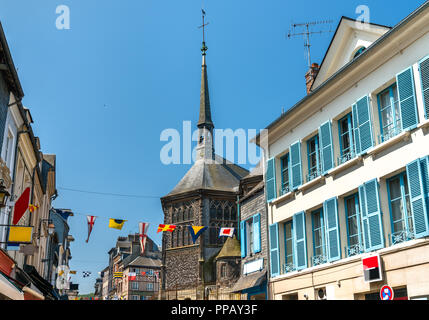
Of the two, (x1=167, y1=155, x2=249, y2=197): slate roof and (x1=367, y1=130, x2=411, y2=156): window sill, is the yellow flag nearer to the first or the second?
(x1=367, y1=130, x2=411, y2=156): window sill

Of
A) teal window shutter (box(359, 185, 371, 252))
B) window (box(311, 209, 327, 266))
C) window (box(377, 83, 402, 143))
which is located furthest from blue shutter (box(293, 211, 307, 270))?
window (box(377, 83, 402, 143))

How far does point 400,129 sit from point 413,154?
2.56 feet

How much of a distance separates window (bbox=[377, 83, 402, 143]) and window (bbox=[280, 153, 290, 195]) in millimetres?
4463

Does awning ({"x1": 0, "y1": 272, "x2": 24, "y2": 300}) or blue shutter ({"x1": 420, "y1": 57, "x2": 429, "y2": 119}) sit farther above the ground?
blue shutter ({"x1": 420, "y1": 57, "x2": 429, "y2": 119})

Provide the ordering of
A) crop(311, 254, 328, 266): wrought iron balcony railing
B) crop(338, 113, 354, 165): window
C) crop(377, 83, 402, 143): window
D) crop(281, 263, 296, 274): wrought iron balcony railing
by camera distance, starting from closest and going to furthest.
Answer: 1. crop(377, 83, 402, 143): window
2. crop(338, 113, 354, 165): window
3. crop(311, 254, 328, 266): wrought iron balcony railing
4. crop(281, 263, 296, 274): wrought iron balcony railing

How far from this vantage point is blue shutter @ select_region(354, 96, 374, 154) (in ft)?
37.7

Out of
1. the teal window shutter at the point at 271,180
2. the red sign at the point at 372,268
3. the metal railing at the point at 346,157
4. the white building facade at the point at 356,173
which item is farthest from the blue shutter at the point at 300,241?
the red sign at the point at 372,268

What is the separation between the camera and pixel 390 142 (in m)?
10.7

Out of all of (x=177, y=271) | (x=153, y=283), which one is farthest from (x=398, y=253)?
(x=153, y=283)
